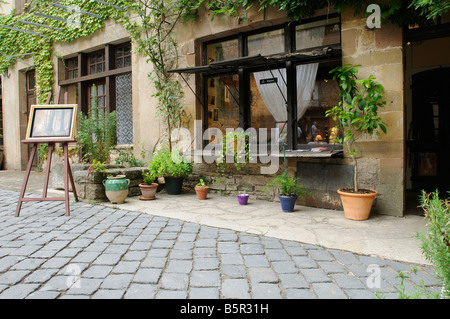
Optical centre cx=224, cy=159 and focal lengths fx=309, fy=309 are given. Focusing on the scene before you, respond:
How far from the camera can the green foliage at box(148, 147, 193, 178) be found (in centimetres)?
565

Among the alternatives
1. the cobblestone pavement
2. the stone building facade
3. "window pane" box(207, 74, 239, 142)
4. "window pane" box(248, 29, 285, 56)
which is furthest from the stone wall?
"window pane" box(207, 74, 239, 142)

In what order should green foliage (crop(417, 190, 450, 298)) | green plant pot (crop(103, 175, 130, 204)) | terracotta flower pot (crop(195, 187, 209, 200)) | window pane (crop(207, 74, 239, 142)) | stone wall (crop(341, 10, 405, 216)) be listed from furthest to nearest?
window pane (crop(207, 74, 239, 142))
terracotta flower pot (crop(195, 187, 209, 200))
green plant pot (crop(103, 175, 130, 204))
stone wall (crop(341, 10, 405, 216))
green foliage (crop(417, 190, 450, 298))

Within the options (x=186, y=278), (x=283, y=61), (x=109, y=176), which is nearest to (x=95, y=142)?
(x=109, y=176)

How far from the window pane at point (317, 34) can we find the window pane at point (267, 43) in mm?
316

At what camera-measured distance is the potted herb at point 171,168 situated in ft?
18.6

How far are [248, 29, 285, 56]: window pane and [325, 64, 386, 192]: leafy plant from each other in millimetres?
1457

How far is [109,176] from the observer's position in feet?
17.2

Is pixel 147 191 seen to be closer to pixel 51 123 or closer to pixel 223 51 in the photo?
pixel 51 123

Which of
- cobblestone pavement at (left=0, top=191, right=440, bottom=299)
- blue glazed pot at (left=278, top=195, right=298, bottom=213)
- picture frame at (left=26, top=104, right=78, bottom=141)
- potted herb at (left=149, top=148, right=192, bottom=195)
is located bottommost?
cobblestone pavement at (left=0, top=191, right=440, bottom=299)

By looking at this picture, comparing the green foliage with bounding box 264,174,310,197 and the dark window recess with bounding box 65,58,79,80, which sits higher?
the dark window recess with bounding box 65,58,79,80

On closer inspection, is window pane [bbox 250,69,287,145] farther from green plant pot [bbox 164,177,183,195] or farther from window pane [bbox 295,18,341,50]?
green plant pot [bbox 164,177,183,195]

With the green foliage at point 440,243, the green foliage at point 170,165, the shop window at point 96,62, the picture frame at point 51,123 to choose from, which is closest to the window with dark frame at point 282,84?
the green foliage at point 170,165
